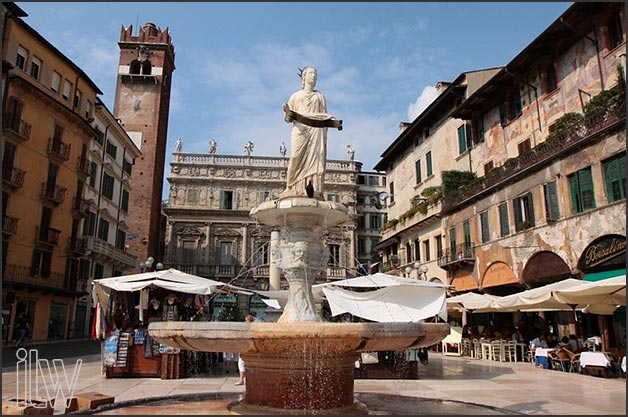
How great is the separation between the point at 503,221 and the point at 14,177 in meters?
24.5

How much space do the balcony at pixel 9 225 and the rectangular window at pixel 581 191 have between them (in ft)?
84.7

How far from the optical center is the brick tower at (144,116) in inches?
1774

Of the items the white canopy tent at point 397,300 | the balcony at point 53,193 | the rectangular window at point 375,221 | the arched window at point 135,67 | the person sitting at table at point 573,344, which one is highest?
the arched window at point 135,67

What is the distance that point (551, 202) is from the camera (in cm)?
1903

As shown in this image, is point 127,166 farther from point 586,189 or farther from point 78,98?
point 586,189

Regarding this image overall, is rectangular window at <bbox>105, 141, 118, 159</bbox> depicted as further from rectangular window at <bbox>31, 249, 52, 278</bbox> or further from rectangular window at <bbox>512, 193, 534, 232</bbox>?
rectangular window at <bbox>512, 193, 534, 232</bbox>

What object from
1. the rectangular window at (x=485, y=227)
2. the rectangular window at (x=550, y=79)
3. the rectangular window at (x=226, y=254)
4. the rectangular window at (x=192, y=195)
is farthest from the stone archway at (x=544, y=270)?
the rectangular window at (x=192, y=195)

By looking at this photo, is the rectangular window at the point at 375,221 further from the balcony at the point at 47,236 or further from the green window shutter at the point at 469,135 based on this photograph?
the balcony at the point at 47,236

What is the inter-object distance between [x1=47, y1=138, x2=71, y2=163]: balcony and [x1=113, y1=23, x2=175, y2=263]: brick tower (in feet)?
51.4

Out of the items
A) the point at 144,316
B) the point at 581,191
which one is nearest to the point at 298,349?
the point at 144,316

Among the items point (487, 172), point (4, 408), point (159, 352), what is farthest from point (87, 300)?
point (4, 408)

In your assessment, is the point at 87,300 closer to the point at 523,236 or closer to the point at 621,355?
the point at 523,236

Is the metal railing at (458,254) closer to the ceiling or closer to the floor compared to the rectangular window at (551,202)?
closer to the floor

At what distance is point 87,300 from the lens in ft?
108
